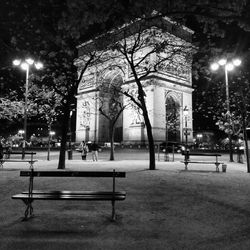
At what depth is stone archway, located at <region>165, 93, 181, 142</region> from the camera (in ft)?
153

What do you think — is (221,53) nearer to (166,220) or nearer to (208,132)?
(166,220)

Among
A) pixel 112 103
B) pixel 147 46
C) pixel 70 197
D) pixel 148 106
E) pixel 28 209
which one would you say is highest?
pixel 147 46

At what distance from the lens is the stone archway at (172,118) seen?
46750 mm

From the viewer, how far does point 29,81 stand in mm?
26391

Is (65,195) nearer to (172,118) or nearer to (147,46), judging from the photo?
(147,46)

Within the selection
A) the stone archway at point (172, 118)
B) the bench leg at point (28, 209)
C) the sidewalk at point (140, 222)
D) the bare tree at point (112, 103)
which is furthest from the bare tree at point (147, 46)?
the stone archway at point (172, 118)

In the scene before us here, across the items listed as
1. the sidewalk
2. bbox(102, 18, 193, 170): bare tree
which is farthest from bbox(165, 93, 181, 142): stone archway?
the sidewalk

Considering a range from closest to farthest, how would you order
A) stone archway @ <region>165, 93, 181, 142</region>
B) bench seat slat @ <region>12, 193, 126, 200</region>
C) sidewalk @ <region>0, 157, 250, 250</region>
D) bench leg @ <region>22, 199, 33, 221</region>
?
sidewalk @ <region>0, 157, 250, 250</region>, bench seat slat @ <region>12, 193, 126, 200</region>, bench leg @ <region>22, 199, 33, 221</region>, stone archway @ <region>165, 93, 181, 142</region>

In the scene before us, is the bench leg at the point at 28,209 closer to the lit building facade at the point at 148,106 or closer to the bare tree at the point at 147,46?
the bare tree at the point at 147,46

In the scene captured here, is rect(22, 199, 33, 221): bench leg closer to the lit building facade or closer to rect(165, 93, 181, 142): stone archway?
the lit building facade

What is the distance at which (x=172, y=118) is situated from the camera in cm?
4719

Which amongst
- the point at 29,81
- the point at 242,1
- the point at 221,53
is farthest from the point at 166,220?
the point at 29,81

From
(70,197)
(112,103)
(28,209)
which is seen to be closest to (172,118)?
(112,103)

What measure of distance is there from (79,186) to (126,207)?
3601 mm
